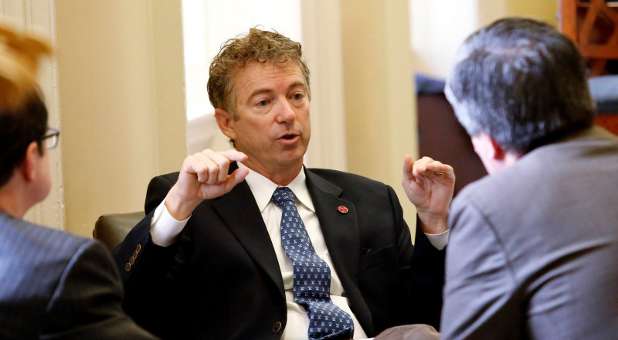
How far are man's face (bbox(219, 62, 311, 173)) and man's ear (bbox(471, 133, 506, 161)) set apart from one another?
96 centimetres

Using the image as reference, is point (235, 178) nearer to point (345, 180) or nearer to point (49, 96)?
point (345, 180)

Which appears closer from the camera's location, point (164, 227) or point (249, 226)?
point (164, 227)

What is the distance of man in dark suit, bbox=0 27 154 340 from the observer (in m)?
1.38

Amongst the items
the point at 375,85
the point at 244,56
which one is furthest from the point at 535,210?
the point at 375,85

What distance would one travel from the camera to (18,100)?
1448 mm

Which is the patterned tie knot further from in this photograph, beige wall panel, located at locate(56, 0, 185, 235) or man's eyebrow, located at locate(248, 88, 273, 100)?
beige wall panel, located at locate(56, 0, 185, 235)

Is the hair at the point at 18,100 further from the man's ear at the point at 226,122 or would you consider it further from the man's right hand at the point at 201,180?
the man's ear at the point at 226,122

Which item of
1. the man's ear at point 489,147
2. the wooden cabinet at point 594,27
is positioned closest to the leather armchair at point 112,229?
the man's ear at point 489,147

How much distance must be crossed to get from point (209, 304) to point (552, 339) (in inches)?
40.6

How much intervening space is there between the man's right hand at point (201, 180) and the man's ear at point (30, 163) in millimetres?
644

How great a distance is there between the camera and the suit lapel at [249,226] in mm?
2357

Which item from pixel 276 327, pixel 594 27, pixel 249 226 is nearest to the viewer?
pixel 276 327

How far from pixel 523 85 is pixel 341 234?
3.49 ft

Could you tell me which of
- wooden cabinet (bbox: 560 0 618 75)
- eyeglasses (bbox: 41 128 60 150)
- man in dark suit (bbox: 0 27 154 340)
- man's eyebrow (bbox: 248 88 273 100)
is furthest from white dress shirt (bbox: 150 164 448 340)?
wooden cabinet (bbox: 560 0 618 75)
